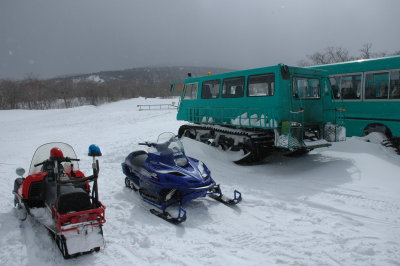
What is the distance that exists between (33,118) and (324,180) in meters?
31.5

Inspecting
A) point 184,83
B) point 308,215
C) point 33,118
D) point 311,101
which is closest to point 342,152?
point 311,101

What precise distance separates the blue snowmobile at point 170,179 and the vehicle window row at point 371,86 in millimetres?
6643

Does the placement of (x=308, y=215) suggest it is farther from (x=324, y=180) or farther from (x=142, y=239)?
(x=142, y=239)

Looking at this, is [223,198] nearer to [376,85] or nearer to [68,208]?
[68,208]

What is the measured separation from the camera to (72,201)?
413cm

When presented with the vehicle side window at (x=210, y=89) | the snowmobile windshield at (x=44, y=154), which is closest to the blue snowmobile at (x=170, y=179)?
the snowmobile windshield at (x=44, y=154)

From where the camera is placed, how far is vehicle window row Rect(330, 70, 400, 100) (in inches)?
407

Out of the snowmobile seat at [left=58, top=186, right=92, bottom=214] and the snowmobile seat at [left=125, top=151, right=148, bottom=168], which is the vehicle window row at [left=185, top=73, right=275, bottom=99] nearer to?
the snowmobile seat at [left=125, top=151, right=148, bottom=168]

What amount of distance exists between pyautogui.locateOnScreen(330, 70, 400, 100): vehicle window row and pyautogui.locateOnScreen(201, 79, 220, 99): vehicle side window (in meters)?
4.05

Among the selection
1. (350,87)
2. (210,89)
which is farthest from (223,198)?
(350,87)

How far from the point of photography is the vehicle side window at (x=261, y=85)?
29.0 feet

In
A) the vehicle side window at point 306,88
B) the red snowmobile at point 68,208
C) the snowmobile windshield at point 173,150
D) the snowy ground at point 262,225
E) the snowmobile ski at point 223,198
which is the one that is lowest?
the snowy ground at point 262,225

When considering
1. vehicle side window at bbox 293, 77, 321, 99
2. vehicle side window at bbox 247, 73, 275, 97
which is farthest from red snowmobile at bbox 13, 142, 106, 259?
vehicle side window at bbox 293, 77, 321, 99

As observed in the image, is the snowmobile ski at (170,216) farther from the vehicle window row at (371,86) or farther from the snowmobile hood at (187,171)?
the vehicle window row at (371,86)
